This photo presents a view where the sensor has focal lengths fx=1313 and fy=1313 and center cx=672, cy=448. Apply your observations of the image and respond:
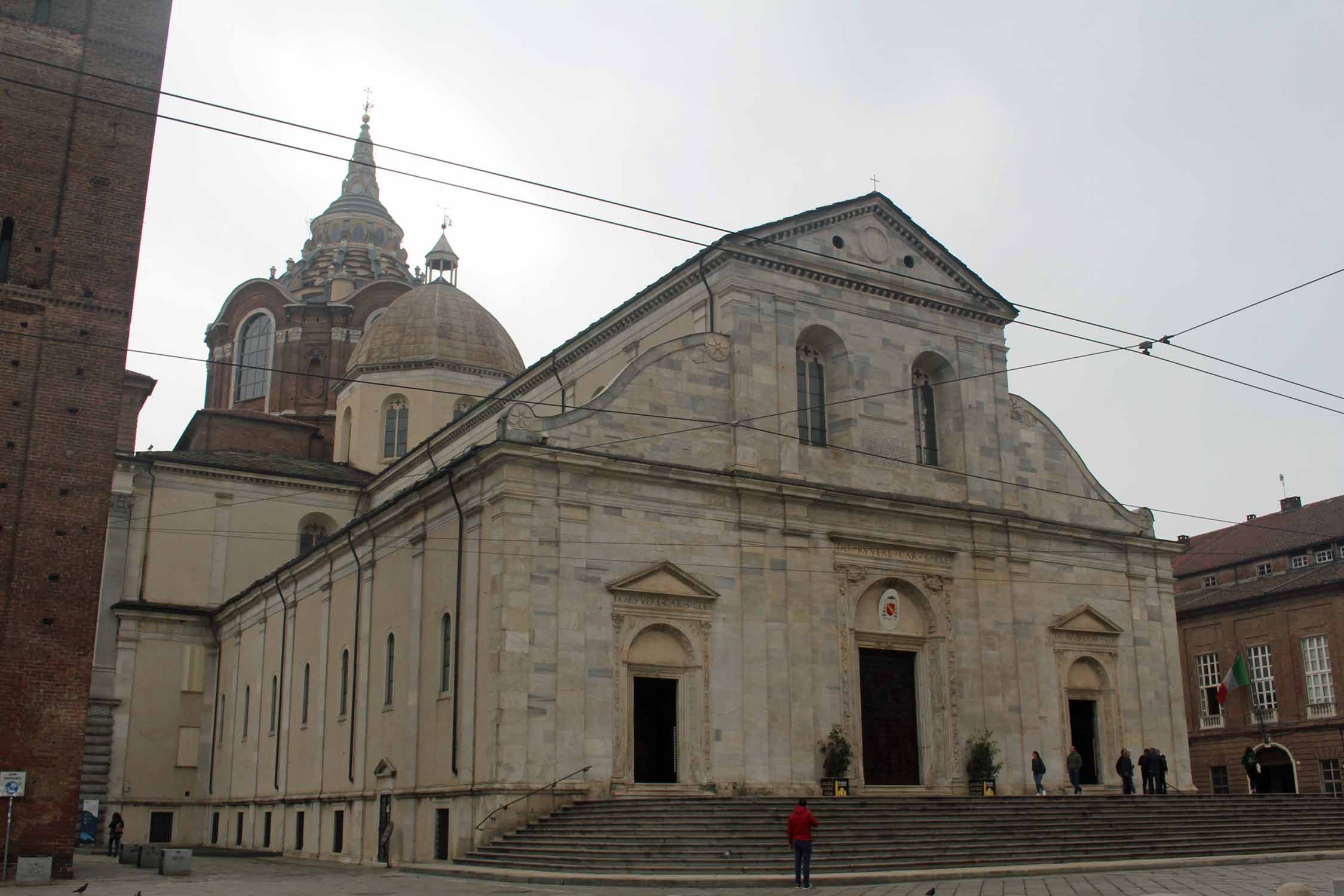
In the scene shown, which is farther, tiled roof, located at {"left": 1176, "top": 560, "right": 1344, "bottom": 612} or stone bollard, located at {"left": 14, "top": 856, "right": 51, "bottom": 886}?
tiled roof, located at {"left": 1176, "top": 560, "right": 1344, "bottom": 612}

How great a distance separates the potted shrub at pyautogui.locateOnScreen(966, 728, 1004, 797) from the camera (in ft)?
95.5

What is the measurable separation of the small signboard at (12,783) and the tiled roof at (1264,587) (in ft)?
140

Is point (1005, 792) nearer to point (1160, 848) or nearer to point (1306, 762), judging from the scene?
point (1160, 848)

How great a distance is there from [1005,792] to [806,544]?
733 cm

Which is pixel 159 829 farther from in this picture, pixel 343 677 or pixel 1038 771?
pixel 1038 771

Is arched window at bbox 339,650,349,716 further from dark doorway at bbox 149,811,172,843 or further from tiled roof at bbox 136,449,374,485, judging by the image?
tiled roof at bbox 136,449,374,485

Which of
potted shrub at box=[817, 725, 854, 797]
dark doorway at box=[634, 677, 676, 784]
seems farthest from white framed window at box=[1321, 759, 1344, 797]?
dark doorway at box=[634, 677, 676, 784]

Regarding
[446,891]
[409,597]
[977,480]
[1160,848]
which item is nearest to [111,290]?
[409,597]

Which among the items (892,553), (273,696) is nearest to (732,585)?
(892,553)

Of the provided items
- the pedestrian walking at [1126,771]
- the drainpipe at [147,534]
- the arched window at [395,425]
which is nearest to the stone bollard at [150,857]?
the drainpipe at [147,534]

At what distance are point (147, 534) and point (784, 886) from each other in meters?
29.6

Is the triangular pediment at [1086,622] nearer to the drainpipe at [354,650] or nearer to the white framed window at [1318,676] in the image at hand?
the drainpipe at [354,650]

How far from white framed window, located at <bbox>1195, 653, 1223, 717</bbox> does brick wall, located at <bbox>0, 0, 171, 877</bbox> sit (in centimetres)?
4348

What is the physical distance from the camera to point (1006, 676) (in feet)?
101
